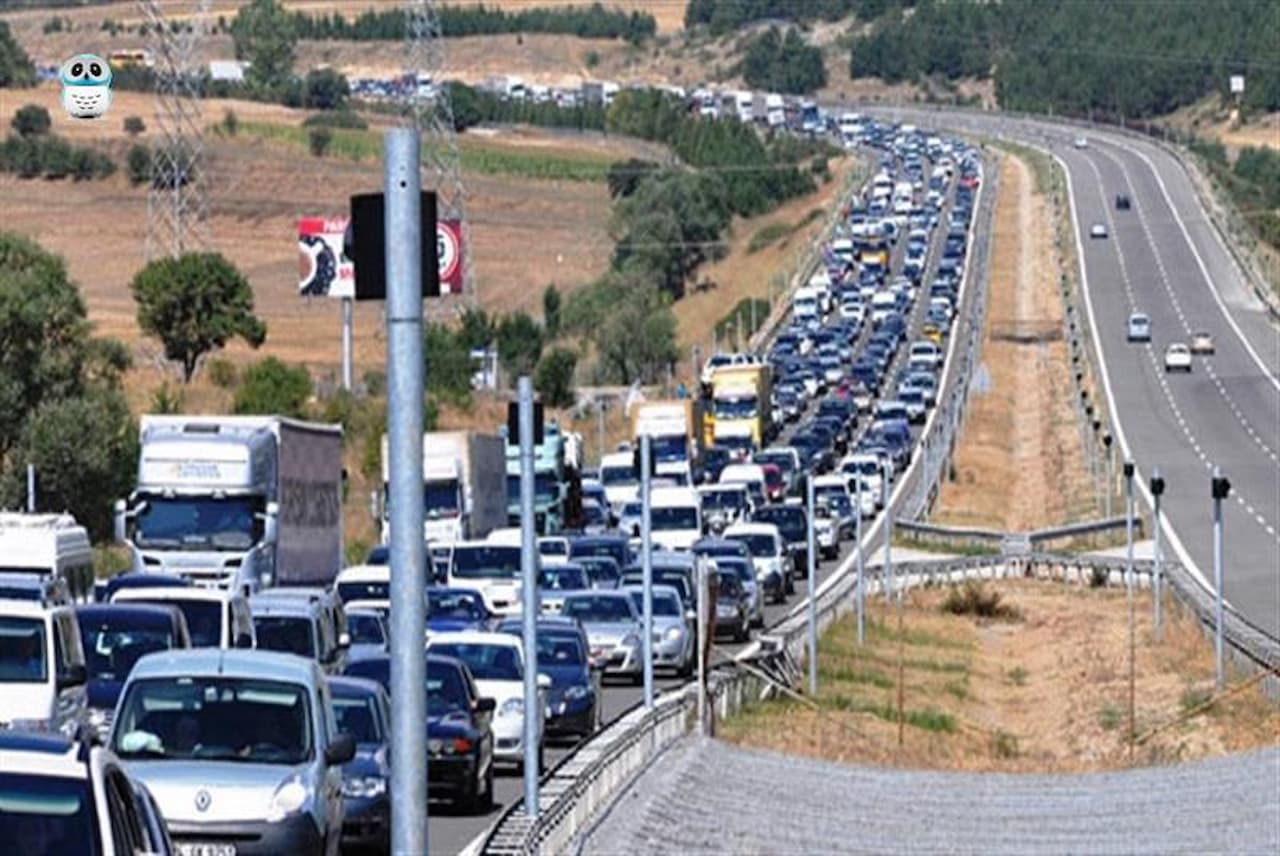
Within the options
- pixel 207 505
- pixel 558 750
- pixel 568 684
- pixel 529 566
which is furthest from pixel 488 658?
pixel 207 505

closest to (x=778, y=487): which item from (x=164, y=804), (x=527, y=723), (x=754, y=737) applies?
(x=754, y=737)

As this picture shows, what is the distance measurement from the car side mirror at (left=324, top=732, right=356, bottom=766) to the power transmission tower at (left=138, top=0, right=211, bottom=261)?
209 ft

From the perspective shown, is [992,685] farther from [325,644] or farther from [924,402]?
[924,402]

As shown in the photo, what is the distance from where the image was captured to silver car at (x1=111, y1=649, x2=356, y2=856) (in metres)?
21.3

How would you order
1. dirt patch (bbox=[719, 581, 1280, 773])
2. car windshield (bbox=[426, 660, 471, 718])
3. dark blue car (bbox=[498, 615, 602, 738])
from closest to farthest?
car windshield (bbox=[426, 660, 471, 718]) < dark blue car (bbox=[498, 615, 602, 738]) < dirt patch (bbox=[719, 581, 1280, 773])

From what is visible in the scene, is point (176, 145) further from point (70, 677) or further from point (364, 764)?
point (364, 764)

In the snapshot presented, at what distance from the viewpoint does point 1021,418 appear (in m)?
112

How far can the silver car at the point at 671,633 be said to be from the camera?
4612cm

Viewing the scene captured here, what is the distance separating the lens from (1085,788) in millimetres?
38312

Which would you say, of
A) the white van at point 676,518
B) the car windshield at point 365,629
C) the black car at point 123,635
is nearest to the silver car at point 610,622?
the car windshield at point 365,629

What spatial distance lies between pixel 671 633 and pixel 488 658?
12.3 meters

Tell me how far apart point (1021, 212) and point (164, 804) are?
523 ft

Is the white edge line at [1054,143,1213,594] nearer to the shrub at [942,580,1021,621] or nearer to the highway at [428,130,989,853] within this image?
the shrub at [942,580,1021,621]

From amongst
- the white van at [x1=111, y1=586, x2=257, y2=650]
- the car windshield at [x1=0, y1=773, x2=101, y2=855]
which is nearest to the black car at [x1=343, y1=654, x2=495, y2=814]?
the white van at [x1=111, y1=586, x2=257, y2=650]
